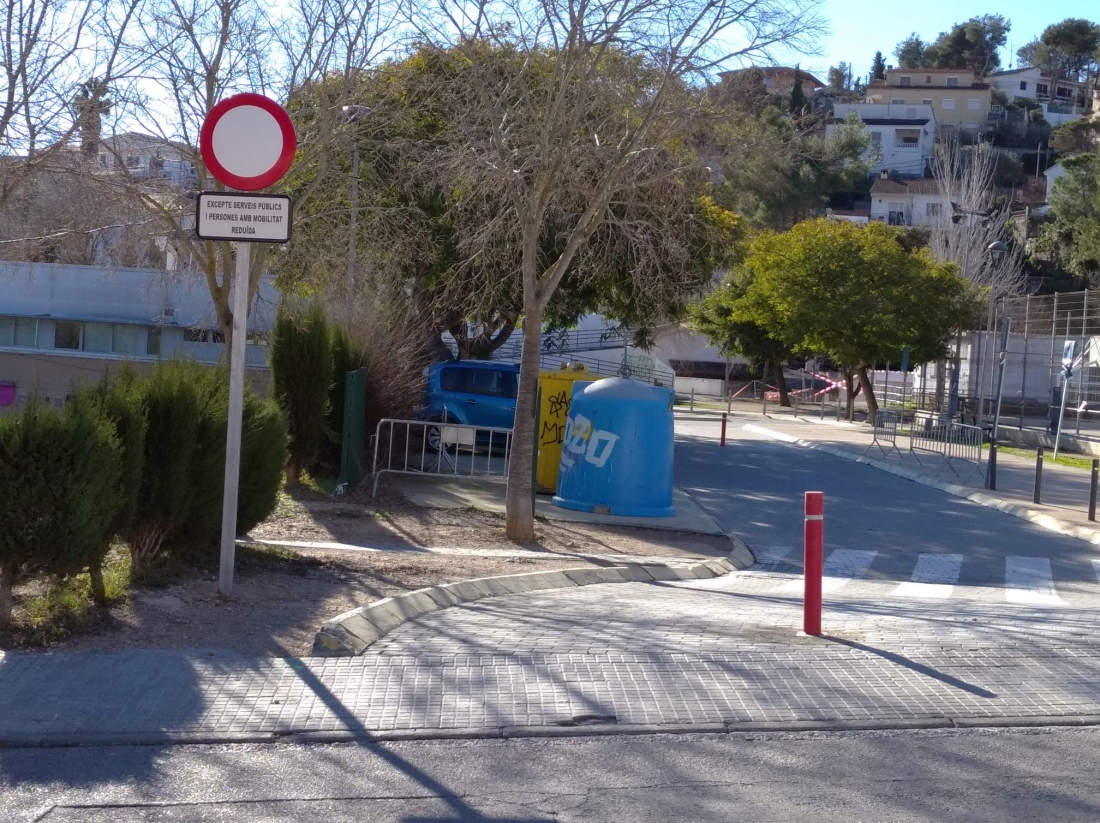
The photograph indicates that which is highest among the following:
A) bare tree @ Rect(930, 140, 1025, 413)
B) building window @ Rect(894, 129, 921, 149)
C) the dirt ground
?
building window @ Rect(894, 129, 921, 149)

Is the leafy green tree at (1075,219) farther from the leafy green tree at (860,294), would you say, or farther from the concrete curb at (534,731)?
the concrete curb at (534,731)

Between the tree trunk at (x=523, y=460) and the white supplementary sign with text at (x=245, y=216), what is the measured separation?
186 inches

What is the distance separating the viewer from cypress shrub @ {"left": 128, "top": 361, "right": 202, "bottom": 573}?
7914 mm

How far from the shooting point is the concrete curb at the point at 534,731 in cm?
540

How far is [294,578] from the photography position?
347 inches

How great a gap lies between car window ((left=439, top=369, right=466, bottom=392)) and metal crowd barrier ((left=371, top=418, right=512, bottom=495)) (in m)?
1.05

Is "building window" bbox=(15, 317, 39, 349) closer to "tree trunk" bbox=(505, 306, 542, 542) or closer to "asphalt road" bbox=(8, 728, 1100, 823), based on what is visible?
"tree trunk" bbox=(505, 306, 542, 542)

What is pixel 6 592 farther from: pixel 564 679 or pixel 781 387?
pixel 781 387

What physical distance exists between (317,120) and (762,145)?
567 cm

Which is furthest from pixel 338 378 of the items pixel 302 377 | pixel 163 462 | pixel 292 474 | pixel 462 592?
pixel 163 462

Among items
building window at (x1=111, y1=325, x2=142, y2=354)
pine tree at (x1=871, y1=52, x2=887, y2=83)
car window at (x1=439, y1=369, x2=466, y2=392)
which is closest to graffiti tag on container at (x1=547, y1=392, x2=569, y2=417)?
car window at (x1=439, y1=369, x2=466, y2=392)

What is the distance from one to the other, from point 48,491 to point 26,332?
30.5 m

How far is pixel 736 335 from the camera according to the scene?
5062 cm

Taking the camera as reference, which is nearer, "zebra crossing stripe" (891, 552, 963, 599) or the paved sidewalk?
the paved sidewalk
